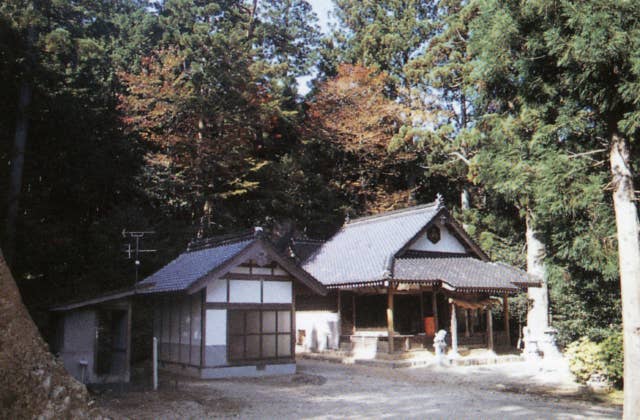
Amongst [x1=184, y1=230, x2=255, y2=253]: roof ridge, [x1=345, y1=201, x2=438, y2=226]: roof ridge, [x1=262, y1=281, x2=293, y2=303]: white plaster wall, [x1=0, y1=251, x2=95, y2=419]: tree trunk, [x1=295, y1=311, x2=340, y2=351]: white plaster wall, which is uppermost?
[x1=345, y1=201, x2=438, y2=226]: roof ridge

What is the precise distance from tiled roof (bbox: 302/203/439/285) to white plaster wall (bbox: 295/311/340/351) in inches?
65.9

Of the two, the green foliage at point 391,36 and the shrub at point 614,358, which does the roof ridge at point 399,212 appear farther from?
the green foliage at point 391,36

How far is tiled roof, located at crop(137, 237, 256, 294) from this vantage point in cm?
1490

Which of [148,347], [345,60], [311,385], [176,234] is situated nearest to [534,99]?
[311,385]

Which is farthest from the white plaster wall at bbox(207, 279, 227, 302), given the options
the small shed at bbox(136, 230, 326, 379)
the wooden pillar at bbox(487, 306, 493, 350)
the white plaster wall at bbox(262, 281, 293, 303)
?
the wooden pillar at bbox(487, 306, 493, 350)

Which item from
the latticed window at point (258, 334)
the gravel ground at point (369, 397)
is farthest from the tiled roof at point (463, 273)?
the latticed window at point (258, 334)

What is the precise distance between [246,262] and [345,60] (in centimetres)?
2317

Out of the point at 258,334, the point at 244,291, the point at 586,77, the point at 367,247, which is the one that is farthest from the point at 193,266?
the point at 586,77

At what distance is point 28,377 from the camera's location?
204 inches

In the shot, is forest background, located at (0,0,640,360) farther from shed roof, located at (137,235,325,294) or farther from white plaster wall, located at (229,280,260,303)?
white plaster wall, located at (229,280,260,303)

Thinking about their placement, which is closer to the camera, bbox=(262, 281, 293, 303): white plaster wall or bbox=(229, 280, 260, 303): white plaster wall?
bbox=(229, 280, 260, 303): white plaster wall

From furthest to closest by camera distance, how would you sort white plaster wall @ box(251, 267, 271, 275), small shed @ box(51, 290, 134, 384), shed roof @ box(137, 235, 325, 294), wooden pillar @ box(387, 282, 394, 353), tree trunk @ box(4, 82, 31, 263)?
1. wooden pillar @ box(387, 282, 394, 353)
2. tree trunk @ box(4, 82, 31, 263)
3. white plaster wall @ box(251, 267, 271, 275)
4. shed roof @ box(137, 235, 325, 294)
5. small shed @ box(51, 290, 134, 384)

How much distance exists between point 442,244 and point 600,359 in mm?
10245

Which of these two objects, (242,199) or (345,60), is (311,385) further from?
(345,60)
